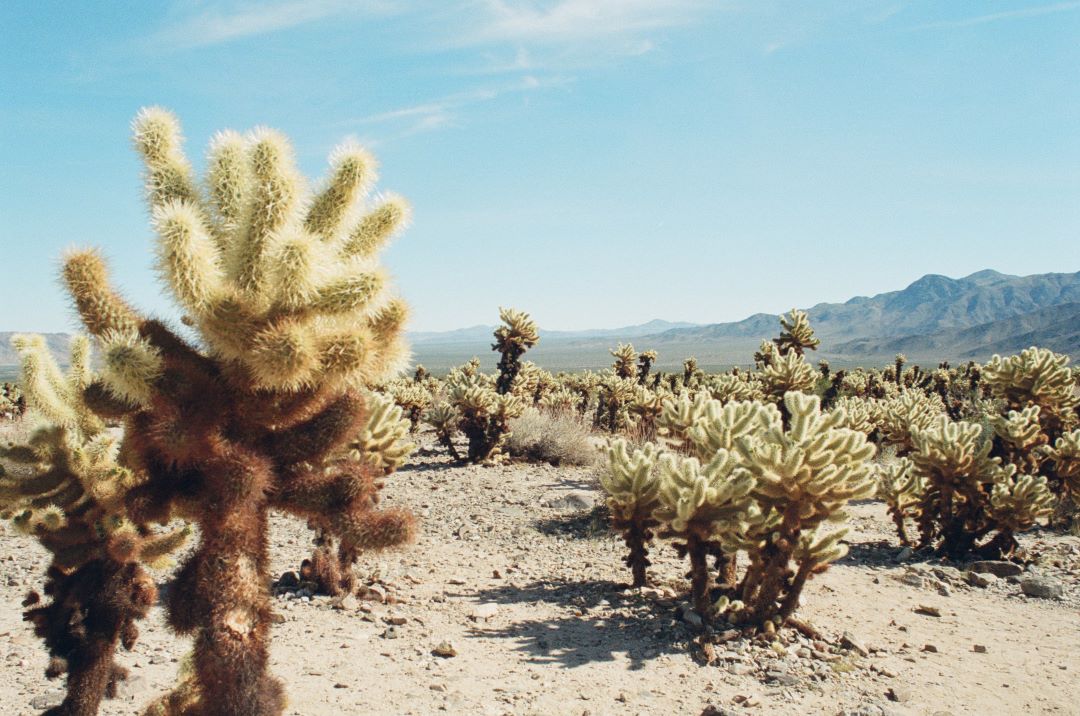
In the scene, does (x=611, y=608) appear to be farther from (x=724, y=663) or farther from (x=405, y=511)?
(x=405, y=511)

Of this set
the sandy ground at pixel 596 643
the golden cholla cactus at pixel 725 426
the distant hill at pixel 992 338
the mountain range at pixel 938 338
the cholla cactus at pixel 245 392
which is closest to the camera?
the cholla cactus at pixel 245 392

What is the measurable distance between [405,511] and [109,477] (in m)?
1.94

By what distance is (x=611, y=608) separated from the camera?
5.94m

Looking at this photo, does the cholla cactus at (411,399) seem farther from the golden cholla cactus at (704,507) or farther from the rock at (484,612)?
the golden cholla cactus at (704,507)

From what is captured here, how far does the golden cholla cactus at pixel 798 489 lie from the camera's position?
4965 millimetres

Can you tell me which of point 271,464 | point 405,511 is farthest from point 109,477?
point 405,511

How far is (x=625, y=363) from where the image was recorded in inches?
734

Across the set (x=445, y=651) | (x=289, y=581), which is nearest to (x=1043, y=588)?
(x=445, y=651)

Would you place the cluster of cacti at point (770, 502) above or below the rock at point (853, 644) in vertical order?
above

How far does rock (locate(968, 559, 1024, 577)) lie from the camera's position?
23.4 feet

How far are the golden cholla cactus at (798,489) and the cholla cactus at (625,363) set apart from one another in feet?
42.3

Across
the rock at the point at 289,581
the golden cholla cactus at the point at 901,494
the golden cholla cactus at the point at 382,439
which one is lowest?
the rock at the point at 289,581

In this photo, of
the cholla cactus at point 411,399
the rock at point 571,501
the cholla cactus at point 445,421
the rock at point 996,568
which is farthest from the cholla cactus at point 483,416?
the rock at point 996,568

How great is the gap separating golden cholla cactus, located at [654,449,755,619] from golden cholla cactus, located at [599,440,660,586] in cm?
36
